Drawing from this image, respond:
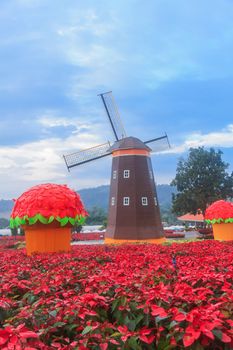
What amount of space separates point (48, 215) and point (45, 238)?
2.33 ft

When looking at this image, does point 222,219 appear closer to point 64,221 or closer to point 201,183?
point 64,221

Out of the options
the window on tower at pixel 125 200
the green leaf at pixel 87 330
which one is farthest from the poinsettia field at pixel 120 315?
the window on tower at pixel 125 200

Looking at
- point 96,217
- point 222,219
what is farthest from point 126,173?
point 96,217

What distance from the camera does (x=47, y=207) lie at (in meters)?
9.38

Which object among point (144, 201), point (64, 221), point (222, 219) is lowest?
point (222, 219)

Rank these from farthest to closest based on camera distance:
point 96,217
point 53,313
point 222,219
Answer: point 96,217, point 222,219, point 53,313

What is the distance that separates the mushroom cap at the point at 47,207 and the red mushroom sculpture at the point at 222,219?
807 cm

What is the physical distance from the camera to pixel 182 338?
204 cm

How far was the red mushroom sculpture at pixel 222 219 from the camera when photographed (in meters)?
16.0

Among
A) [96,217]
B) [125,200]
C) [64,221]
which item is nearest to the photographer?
[64,221]

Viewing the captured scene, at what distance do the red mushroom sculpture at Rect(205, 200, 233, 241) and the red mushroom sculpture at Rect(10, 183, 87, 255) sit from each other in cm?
799

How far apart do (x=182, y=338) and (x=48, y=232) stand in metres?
7.92

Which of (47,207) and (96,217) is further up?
(96,217)

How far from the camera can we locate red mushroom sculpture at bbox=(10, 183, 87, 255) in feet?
30.8
